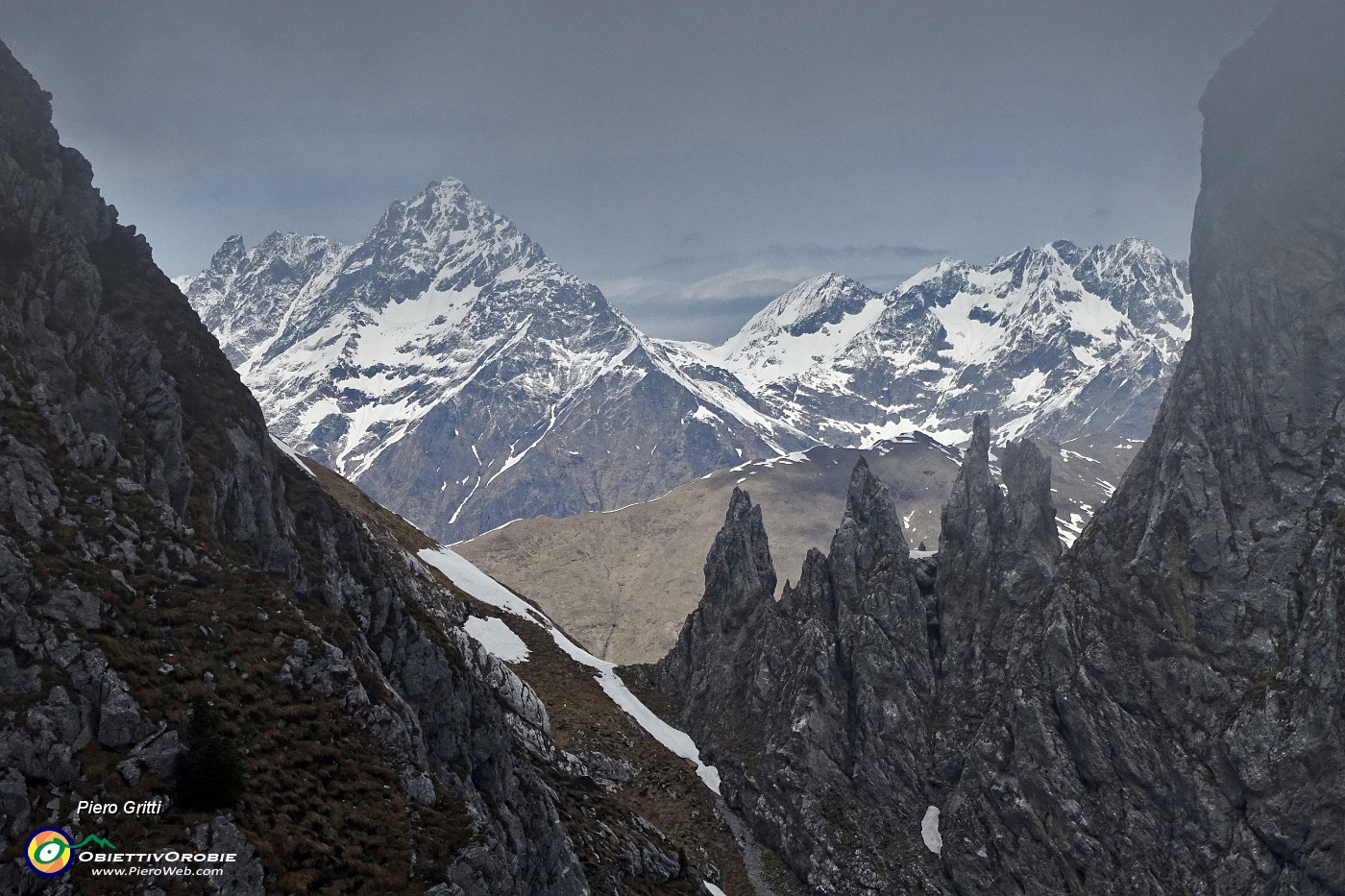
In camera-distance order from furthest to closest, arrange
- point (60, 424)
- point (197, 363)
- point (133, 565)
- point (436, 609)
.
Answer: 1. point (436, 609)
2. point (197, 363)
3. point (60, 424)
4. point (133, 565)

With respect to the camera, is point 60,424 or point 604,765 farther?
point 604,765

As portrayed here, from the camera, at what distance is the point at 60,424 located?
4984 cm

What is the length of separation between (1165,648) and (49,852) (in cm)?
9374

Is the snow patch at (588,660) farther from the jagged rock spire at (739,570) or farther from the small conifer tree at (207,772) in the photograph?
the small conifer tree at (207,772)

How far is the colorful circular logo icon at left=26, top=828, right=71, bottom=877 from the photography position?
3250 centimetres

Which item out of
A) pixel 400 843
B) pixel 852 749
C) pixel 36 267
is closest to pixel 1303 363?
pixel 852 749

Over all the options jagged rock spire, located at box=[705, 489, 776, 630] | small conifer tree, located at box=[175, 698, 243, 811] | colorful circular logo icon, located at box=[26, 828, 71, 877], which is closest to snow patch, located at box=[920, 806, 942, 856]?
jagged rock spire, located at box=[705, 489, 776, 630]

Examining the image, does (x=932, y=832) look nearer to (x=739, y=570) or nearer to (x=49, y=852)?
(x=739, y=570)

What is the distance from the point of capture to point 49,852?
1296 inches

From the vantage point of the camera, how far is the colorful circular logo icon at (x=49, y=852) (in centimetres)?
3250

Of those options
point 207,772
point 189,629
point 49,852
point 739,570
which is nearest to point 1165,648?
point 739,570

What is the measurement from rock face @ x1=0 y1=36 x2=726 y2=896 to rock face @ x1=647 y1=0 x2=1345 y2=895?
Answer: 4111 centimetres

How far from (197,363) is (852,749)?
82723 millimetres

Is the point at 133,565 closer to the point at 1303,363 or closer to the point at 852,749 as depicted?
the point at 852,749
